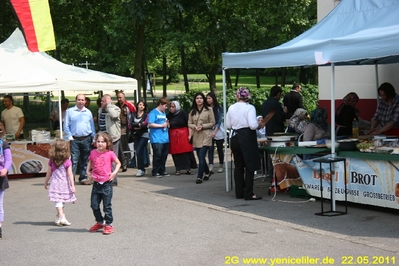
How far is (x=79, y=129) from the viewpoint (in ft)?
46.2

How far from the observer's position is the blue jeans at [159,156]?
14750 mm

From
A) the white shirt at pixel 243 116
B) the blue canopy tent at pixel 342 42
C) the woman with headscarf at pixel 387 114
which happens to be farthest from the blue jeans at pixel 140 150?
the woman with headscarf at pixel 387 114

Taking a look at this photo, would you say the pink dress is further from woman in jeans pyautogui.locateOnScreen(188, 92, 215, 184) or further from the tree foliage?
the tree foliage

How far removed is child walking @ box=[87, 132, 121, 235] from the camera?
29.3 feet

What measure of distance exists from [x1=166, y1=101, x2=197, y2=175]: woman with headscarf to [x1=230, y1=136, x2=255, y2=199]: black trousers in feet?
12.3

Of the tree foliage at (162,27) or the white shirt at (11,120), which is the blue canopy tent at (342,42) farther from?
the tree foliage at (162,27)

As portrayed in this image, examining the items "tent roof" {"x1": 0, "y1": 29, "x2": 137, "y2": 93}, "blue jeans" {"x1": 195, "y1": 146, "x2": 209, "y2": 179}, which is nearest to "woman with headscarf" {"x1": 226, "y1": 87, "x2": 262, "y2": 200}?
"blue jeans" {"x1": 195, "y1": 146, "x2": 209, "y2": 179}

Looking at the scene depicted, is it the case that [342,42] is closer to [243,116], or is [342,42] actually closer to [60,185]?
[243,116]

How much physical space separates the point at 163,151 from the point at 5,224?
5.41 m

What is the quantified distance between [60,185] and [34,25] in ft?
22.0

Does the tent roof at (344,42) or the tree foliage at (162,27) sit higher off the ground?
the tree foliage at (162,27)

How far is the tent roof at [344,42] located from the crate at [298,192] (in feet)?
6.90

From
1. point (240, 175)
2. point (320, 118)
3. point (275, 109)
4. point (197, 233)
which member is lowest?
point (197, 233)

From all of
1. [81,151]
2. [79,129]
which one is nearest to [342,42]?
[79,129]
